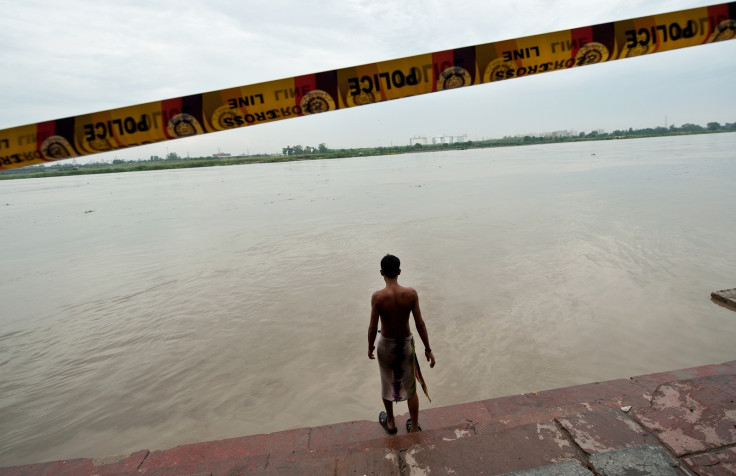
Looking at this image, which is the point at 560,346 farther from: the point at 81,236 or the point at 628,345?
the point at 81,236

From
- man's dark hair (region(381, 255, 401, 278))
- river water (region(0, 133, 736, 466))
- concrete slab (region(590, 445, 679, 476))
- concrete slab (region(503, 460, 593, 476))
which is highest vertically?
man's dark hair (region(381, 255, 401, 278))

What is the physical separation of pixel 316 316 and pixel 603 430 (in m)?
4.10

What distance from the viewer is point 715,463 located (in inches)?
79.3

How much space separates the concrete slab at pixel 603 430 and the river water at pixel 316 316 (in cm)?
129

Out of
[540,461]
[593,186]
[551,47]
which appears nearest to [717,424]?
[540,461]

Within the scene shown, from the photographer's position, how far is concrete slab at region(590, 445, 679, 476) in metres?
1.93

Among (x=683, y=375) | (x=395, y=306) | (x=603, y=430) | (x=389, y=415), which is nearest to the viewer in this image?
(x=603, y=430)

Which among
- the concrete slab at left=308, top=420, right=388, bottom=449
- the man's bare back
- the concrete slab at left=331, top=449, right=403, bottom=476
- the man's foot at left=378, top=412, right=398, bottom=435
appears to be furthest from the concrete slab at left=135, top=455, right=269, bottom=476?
the man's bare back

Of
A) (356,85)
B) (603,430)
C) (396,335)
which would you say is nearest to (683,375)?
(603,430)

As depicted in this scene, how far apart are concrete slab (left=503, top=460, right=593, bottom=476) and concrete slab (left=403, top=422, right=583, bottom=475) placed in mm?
83

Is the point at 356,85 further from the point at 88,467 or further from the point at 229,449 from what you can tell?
the point at 88,467

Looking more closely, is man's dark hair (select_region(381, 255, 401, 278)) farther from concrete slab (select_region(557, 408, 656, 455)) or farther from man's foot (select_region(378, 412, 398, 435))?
concrete slab (select_region(557, 408, 656, 455))

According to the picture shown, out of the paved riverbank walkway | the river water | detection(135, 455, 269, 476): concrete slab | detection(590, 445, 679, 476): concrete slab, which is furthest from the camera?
the river water

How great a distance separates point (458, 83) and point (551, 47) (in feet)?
2.28
